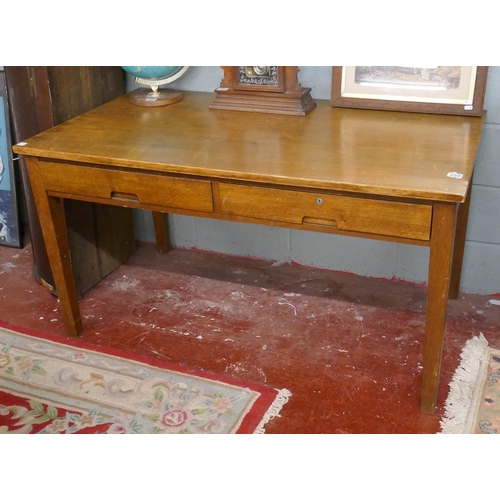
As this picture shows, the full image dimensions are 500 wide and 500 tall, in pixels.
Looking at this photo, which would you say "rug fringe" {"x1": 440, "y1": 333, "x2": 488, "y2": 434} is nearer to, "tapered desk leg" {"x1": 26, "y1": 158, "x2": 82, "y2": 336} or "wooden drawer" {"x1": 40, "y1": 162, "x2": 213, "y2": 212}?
"wooden drawer" {"x1": 40, "y1": 162, "x2": 213, "y2": 212}

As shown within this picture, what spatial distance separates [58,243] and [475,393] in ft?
4.47

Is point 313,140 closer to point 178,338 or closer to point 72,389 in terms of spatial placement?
point 178,338

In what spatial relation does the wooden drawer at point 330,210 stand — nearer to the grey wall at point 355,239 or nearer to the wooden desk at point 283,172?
the wooden desk at point 283,172

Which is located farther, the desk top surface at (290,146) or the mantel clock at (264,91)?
the mantel clock at (264,91)

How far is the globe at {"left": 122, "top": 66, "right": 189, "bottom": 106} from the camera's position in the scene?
7.06 feet

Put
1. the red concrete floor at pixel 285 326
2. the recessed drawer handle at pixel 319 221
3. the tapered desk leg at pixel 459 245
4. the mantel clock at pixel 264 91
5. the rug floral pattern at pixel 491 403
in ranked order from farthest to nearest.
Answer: the tapered desk leg at pixel 459 245, the mantel clock at pixel 264 91, the red concrete floor at pixel 285 326, the rug floral pattern at pixel 491 403, the recessed drawer handle at pixel 319 221

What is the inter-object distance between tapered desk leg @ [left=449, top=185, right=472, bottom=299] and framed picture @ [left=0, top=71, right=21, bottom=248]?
186 cm

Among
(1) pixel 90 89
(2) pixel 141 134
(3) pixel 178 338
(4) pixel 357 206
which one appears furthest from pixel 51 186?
(4) pixel 357 206

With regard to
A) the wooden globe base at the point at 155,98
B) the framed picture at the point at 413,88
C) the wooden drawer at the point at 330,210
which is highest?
the framed picture at the point at 413,88

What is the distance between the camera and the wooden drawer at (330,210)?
1.49 meters

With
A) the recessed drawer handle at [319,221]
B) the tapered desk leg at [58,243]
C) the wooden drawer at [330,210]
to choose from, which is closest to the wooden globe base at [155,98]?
the tapered desk leg at [58,243]

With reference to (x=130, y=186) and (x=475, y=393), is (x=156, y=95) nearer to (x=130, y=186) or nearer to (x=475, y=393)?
(x=130, y=186)

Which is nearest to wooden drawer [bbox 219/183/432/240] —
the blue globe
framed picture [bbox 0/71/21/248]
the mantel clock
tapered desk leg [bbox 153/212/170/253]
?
the mantel clock

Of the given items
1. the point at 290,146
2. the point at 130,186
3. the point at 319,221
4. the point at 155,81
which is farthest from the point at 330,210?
the point at 155,81
